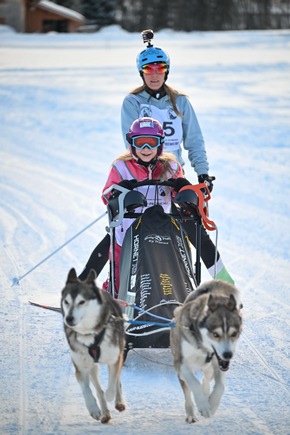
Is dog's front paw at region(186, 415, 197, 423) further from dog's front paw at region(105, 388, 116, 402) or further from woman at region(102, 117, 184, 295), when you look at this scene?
woman at region(102, 117, 184, 295)

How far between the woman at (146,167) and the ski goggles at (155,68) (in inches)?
37.9

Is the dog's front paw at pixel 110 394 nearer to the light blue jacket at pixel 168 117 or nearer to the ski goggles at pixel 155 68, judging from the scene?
the light blue jacket at pixel 168 117

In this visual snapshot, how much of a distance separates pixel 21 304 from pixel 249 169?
7.27m

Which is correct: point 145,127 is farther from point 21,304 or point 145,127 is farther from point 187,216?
point 21,304

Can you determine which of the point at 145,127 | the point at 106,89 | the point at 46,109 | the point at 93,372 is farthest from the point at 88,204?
the point at 106,89

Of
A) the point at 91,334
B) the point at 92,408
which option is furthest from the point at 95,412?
the point at 91,334

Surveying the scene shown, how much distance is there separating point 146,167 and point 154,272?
0.96 m

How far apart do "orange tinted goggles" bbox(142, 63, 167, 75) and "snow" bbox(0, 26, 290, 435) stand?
2.07 metres

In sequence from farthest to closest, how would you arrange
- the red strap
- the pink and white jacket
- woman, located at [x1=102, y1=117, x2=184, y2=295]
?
the pink and white jacket
woman, located at [x1=102, y1=117, x2=184, y2=295]
the red strap

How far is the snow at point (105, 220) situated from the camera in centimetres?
466

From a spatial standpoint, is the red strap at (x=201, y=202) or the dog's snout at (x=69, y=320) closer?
the dog's snout at (x=69, y=320)

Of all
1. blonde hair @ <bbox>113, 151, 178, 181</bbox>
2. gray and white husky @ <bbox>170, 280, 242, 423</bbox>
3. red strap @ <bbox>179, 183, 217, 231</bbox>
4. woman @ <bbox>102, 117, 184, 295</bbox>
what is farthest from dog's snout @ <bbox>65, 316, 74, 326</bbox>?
blonde hair @ <bbox>113, 151, 178, 181</bbox>

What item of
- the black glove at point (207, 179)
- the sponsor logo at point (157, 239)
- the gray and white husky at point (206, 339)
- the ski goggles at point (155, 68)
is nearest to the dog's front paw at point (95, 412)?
the gray and white husky at point (206, 339)

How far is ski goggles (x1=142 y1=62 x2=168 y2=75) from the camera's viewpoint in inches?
262
